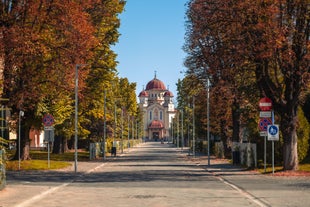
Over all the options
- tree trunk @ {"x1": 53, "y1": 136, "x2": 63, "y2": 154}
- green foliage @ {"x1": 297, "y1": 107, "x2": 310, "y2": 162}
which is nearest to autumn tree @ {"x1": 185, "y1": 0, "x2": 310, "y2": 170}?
green foliage @ {"x1": 297, "y1": 107, "x2": 310, "y2": 162}

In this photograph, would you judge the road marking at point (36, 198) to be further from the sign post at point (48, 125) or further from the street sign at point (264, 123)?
the street sign at point (264, 123)

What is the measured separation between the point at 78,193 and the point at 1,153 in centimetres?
281

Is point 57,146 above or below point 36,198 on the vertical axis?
above

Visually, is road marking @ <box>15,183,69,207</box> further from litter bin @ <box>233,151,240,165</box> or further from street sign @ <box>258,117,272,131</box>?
litter bin @ <box>233,151,240,165</box>

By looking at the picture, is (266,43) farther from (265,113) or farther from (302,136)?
(302,136)

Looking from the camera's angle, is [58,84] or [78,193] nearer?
[78,193]

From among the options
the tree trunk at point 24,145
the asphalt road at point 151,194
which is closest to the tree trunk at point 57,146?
the tree trunk at point 24,145

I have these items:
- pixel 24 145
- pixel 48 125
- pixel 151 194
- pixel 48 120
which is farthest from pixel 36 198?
pixel 24 145

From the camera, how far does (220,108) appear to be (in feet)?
169

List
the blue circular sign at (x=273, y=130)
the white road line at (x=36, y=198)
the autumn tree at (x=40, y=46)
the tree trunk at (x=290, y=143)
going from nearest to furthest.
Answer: the white road line at (x=36, y=198)
the blue circular sign at (x=273, y=130)
the tree trunk at (x=290, y=143)
the autumn tree at (x=40, y=46)

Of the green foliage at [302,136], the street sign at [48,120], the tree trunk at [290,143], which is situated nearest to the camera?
the tree trunk at [290,143]

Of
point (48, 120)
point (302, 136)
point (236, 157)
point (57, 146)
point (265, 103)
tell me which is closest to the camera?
point (265, 103)

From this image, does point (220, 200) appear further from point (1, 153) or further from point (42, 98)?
point (42, 98)

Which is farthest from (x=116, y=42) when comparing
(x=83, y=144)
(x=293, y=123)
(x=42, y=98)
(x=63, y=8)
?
(x=83, y=144)
